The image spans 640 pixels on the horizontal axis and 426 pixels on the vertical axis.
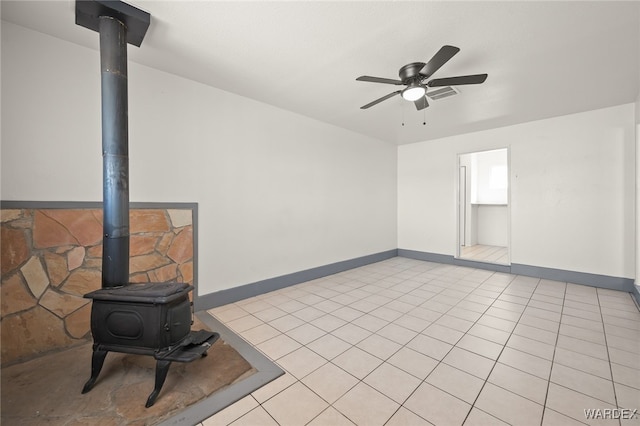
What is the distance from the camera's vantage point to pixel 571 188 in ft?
13.8

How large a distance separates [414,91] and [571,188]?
3.62m

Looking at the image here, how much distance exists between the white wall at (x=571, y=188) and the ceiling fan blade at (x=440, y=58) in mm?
3451

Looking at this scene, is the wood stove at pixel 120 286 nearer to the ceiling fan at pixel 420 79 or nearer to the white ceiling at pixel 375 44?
the white ceiling at pixel 375 44

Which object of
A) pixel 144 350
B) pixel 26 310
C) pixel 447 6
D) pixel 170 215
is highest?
pixel 447 6

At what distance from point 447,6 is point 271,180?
9.01ft

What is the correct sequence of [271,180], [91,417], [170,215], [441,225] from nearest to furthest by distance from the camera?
[91,417] → [170,215] → [271,180] → [441,225]

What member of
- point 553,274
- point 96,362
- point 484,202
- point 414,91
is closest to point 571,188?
point 553,274

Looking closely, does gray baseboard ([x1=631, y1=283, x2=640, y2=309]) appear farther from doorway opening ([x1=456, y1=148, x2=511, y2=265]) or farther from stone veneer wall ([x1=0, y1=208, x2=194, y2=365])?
stone veneer wall ([x1=0, y1=208, x2=194, y2=365])

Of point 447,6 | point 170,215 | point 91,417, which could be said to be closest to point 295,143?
point 170,215

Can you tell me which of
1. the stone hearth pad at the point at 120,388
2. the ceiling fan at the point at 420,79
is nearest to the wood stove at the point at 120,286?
the stone hearth pad at the point at 120,388

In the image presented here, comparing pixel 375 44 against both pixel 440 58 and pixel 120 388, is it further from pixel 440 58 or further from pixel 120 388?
pixel 120 388

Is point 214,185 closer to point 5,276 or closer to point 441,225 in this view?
point 5,276

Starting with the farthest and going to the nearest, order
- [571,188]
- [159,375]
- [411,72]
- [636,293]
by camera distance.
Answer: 1. [571,188]
2. [636,293]
3. [411,72]
4. [159,375]

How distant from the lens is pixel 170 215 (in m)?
2.87
